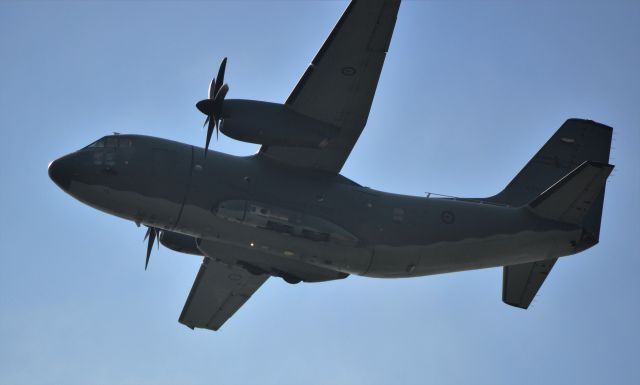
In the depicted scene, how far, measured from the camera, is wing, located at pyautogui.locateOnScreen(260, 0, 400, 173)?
24.0m

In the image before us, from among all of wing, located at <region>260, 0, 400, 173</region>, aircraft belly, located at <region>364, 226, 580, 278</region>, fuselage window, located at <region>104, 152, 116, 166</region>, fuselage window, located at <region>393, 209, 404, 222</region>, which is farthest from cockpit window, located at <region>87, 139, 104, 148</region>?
fuselage window, located at <region>393, 209, 404, 222</region>

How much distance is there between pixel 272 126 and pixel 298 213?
107 inches

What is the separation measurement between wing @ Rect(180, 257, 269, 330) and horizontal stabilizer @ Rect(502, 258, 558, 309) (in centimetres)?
838

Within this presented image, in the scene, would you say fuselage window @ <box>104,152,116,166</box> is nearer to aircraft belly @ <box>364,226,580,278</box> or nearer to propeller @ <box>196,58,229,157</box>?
propeller @ <box>196,58,229,157</box>

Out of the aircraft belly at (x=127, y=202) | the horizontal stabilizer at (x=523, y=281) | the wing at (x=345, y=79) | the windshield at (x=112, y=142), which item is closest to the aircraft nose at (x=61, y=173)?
the aircraft belly at (x=127, y=202)

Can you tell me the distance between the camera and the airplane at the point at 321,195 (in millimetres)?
23953

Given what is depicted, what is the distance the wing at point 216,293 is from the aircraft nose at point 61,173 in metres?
6.61

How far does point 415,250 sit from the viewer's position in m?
25.2

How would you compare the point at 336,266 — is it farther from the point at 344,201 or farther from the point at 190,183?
the point at 190,183

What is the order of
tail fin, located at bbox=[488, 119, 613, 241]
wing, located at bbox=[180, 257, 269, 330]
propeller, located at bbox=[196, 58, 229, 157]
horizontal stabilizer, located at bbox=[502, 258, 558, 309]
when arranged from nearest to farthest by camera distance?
propeller, located at bbox=[196, 58, 229, 157] → horizontal stabilizer, located at bbox=[502, 258, 558, 309] → tail fin, located at bbox=[488, 119, 613, 241] → wing, located at bbox=[180, 257, 269, 330]

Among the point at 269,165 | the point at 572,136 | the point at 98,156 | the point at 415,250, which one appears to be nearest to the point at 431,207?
the point at 415,250

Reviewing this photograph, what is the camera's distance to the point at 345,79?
2459 cm

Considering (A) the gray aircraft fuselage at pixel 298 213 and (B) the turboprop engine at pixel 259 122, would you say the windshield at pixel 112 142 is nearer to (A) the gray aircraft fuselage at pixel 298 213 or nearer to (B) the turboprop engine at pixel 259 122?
(A) the gray aircraft fuselage at pixel 298 213

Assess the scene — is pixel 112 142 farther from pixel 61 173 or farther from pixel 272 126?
pixel 272 126
